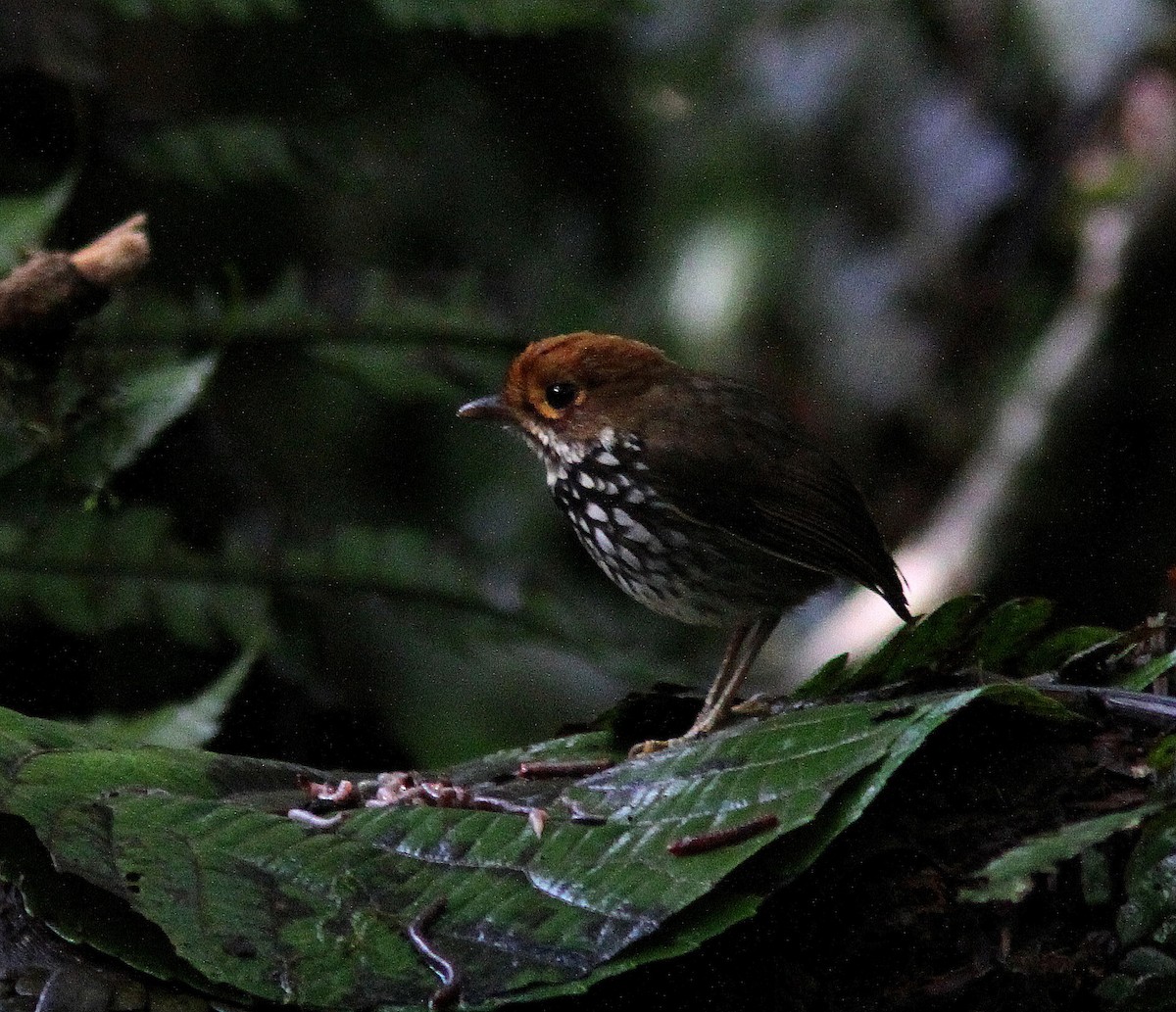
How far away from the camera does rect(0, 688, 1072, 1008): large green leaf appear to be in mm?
1689

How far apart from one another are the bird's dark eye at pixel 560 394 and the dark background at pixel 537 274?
110cm

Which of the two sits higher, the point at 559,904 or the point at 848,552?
the point at 848,552

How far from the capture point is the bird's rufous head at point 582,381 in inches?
113

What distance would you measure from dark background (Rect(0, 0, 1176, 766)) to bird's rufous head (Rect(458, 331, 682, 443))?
3.58 feet

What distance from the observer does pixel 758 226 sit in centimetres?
602

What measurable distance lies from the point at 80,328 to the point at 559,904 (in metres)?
2.19

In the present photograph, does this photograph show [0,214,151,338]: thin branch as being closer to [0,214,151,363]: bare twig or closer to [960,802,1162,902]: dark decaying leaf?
[0,214,151,363]: bare twig

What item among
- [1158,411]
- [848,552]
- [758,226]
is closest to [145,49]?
[758,226]

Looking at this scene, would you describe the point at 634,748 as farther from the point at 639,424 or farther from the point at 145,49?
the point at 145,49

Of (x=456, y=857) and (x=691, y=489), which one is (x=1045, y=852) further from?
(x=691, y=489)

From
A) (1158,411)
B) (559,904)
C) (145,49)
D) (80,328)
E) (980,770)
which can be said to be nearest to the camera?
(559,904)

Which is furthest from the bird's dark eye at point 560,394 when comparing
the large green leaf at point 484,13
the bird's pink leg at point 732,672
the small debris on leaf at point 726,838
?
the large green leaf at point 484,13

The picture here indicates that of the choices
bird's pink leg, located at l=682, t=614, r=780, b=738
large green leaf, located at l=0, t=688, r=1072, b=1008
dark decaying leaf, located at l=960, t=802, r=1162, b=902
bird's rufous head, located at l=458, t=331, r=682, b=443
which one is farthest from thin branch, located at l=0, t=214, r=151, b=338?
dark decaying leaf, located at l=960, t=802, r=1162, b=902

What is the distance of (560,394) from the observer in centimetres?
292
